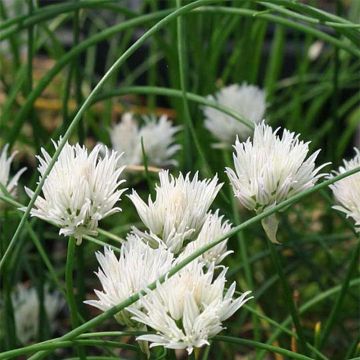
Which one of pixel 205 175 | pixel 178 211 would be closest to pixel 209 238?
pixel 178 211

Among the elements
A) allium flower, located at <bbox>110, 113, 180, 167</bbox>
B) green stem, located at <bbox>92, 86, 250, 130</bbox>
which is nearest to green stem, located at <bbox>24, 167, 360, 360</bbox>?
green stem, located at <bbox>92, 86, 250, 130</bbox>

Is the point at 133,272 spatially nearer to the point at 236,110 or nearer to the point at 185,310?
the point at 185,310

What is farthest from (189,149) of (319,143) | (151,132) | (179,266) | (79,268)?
(319,143)

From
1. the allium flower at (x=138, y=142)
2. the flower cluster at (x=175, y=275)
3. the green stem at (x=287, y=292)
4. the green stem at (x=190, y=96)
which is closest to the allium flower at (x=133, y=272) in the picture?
the flower cluster at (x=175, y=275)

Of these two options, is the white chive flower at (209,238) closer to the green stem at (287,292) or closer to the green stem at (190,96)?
the green stem at (287,292)

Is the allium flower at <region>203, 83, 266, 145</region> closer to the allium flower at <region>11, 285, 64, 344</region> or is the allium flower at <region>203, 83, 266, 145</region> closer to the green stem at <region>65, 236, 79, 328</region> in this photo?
the allium flower at <region>11, 285, 64, 344</region>

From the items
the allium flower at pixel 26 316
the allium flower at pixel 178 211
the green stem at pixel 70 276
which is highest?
the allium flower at pixel 26 316
